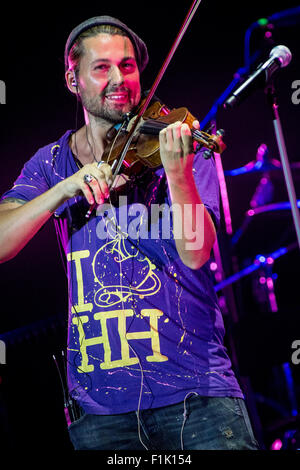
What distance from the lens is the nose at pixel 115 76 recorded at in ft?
6.23

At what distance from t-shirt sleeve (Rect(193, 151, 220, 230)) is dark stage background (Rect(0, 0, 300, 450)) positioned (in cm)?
180

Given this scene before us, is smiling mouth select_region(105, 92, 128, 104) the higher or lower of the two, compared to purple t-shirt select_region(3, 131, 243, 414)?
higher

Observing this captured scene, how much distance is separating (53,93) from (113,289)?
208cm

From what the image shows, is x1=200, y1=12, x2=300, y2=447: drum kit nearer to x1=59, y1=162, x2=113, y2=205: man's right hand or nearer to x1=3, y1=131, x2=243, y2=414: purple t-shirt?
x1=3, y1=131, x2=243, y2=414: purple t-shirt

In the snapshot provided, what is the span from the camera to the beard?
195cm

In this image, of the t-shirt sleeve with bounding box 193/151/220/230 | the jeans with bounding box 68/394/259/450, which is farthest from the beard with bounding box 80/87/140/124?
the jeans with bounding box 68/394/259/450

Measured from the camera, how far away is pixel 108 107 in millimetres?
1973

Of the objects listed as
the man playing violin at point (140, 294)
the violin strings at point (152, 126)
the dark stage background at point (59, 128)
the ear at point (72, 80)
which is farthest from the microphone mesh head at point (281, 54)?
the dark stage background at point (59, 128)

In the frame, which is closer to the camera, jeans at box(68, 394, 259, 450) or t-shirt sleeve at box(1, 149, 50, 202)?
jeans at box(68, 394, 259, 450)

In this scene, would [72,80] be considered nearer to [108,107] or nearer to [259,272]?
[108,107]

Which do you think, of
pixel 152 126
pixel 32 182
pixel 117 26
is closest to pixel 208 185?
pixel 152 126

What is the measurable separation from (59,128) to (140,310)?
202cm

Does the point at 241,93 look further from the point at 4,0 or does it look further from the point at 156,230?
the point at 4,0
